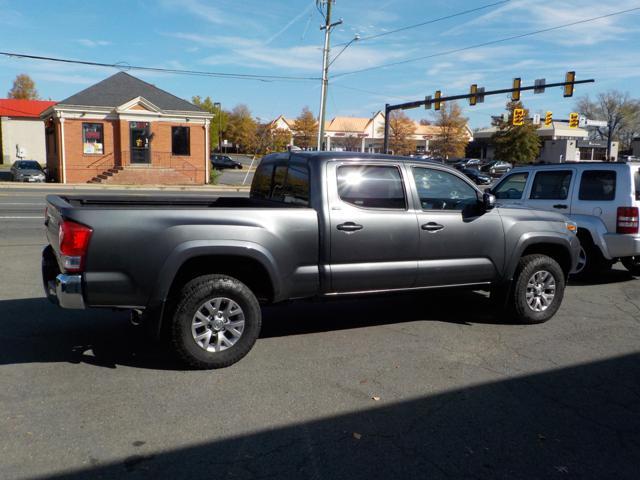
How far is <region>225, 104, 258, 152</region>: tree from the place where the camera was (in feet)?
274

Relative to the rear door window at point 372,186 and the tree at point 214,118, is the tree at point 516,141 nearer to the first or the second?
the tree at point 214,118

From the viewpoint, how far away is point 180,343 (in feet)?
15.1

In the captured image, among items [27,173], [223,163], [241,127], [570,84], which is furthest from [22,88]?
[570,84]

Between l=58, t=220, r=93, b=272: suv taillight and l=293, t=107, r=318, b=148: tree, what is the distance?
80588 mm

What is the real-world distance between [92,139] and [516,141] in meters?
42.7

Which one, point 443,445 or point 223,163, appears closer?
point 443,445

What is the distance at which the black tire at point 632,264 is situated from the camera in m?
9.14

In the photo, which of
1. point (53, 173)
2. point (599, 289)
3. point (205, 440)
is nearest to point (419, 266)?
point (205, 440)

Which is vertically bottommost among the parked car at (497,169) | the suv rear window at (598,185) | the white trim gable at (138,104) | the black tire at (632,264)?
the black tire at (632,264)

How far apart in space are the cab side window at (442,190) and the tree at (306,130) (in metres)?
78.9

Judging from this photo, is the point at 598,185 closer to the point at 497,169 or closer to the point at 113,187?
the point at 113,187

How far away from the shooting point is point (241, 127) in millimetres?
85938

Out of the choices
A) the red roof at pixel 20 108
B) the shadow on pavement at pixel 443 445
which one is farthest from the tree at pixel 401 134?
the shadow on pavement at pixel 443 445

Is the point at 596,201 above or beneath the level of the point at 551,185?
beneath
